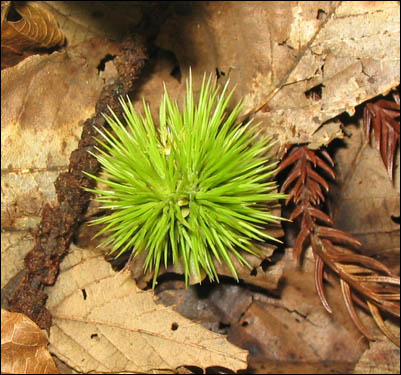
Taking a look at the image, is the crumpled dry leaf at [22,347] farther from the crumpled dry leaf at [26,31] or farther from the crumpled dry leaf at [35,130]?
the crumpled dry leaf at [26,31]

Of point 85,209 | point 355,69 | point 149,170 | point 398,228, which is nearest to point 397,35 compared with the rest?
point 355,69

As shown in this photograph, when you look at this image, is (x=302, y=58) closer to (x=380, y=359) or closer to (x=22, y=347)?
(x=380, y=359)

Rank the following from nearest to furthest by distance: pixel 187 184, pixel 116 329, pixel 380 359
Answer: pixel 187 184 < pixel 116 329 < pixel 380 359

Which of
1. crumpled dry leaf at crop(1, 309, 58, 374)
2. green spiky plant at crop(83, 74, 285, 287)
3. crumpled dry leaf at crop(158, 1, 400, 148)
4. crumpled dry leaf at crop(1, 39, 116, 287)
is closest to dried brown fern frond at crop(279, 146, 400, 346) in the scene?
crumpled dry leaf at crop(158, 1, 400, 148)

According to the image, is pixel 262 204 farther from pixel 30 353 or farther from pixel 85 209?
pixel 30 353

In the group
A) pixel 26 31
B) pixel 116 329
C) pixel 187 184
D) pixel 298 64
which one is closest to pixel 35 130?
pixel 26 31

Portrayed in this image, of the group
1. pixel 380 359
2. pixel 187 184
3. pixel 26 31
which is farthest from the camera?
pixel 380 359

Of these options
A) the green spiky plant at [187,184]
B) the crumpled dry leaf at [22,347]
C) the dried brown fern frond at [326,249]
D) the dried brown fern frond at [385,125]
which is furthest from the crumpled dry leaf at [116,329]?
the dried brown fern frond at [385,125]
